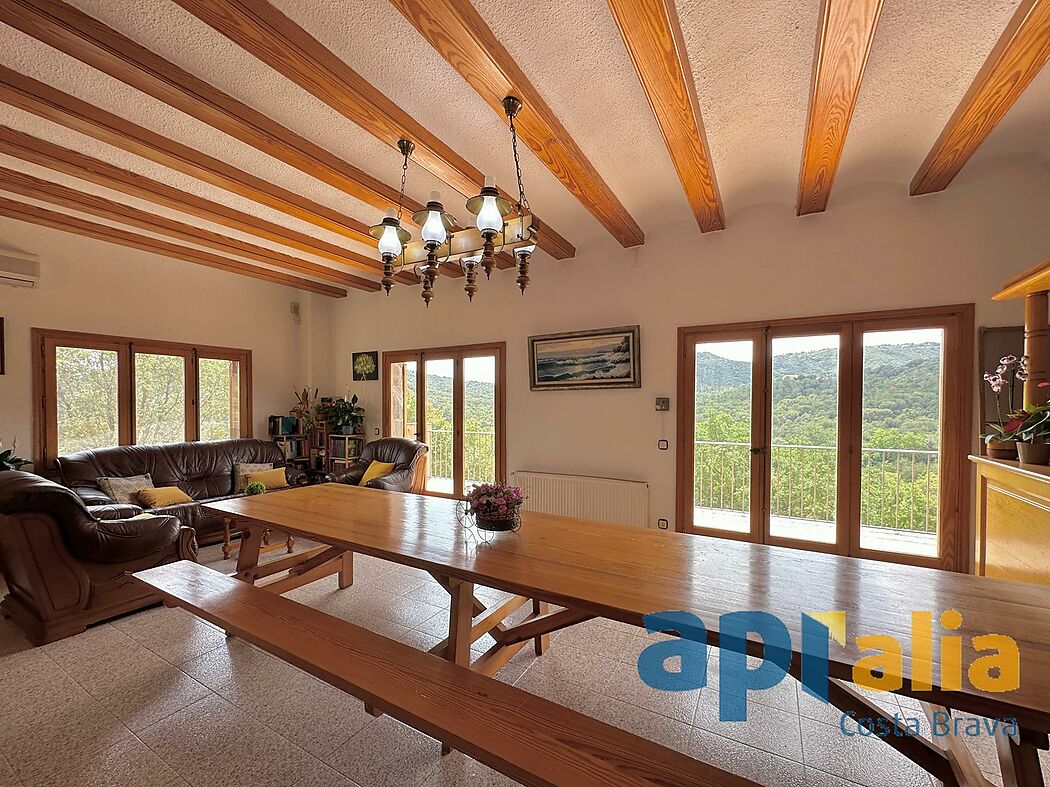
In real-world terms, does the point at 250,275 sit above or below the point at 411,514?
above

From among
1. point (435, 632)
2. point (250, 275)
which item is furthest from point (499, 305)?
point (435, 632)

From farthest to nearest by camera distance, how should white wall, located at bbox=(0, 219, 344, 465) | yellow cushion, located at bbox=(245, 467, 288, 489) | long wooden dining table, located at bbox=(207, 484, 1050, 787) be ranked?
yellow cushion, located at bbox=(245, 467, 288, 489) < white wall, located at bbox=(0, 219, 344, 465) < long wooden dining table, located at bbox=(207, 484, 1050, 787)

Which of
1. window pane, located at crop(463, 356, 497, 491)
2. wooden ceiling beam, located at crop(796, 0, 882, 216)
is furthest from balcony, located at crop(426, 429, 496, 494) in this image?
wooden ceiling beam, located at crop(796, 0, 882, 216)

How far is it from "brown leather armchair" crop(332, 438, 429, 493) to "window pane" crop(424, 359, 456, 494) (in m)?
0.38

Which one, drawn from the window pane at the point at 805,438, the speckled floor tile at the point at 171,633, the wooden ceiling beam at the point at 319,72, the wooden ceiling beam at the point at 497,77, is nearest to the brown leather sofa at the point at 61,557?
the speckled floor tile at the point at 171,633

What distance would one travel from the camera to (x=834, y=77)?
6.57ft

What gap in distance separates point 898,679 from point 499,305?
14.8 feet

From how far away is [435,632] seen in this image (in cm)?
262

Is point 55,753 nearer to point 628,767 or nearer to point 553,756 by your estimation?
point 553,756

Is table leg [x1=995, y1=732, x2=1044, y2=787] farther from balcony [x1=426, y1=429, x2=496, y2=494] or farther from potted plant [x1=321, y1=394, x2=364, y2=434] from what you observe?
potted plant [x1=321, y1=394, x2=364, y2=434]

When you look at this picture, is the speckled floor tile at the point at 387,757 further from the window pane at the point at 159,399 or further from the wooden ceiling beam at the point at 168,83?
the window pane at the point at 159,399

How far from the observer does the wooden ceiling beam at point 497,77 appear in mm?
1681

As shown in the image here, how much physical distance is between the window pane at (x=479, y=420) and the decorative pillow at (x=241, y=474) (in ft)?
7.21

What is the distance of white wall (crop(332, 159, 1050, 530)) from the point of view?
10.1 ft
